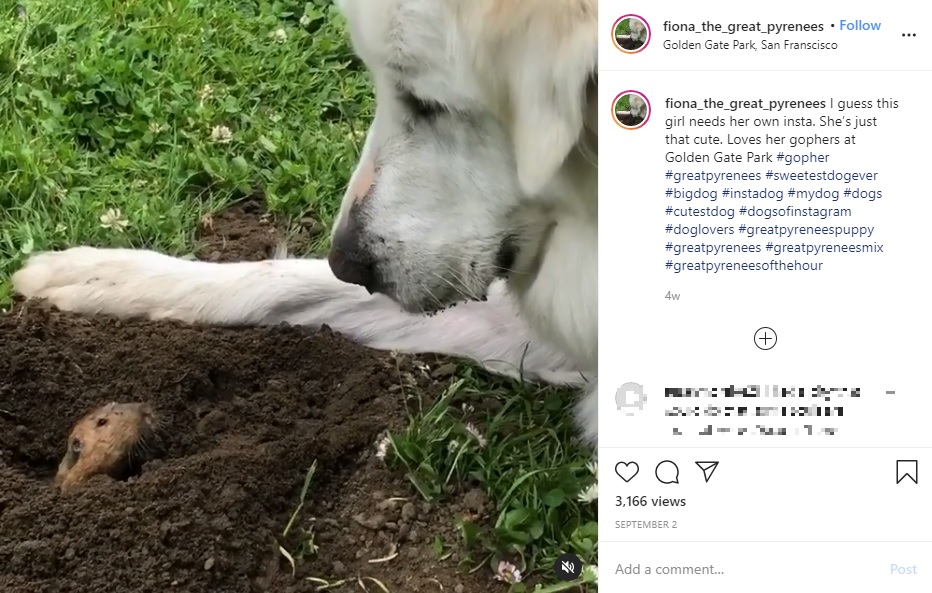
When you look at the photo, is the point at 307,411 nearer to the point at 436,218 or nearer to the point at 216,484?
the point at 216,484

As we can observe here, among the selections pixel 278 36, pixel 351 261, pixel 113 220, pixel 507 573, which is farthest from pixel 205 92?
pixel 507 573

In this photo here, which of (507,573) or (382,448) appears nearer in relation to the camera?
(507,573)

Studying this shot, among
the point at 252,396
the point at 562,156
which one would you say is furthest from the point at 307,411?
the point at 562,156

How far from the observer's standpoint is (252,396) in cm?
148

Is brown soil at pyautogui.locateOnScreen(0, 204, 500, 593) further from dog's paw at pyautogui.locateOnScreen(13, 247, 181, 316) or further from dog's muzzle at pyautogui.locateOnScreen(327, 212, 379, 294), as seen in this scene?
dog's muzzle at pyautogui.locateOnScreen(327, 212, 379, 294)

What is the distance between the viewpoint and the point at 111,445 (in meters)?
1.30
